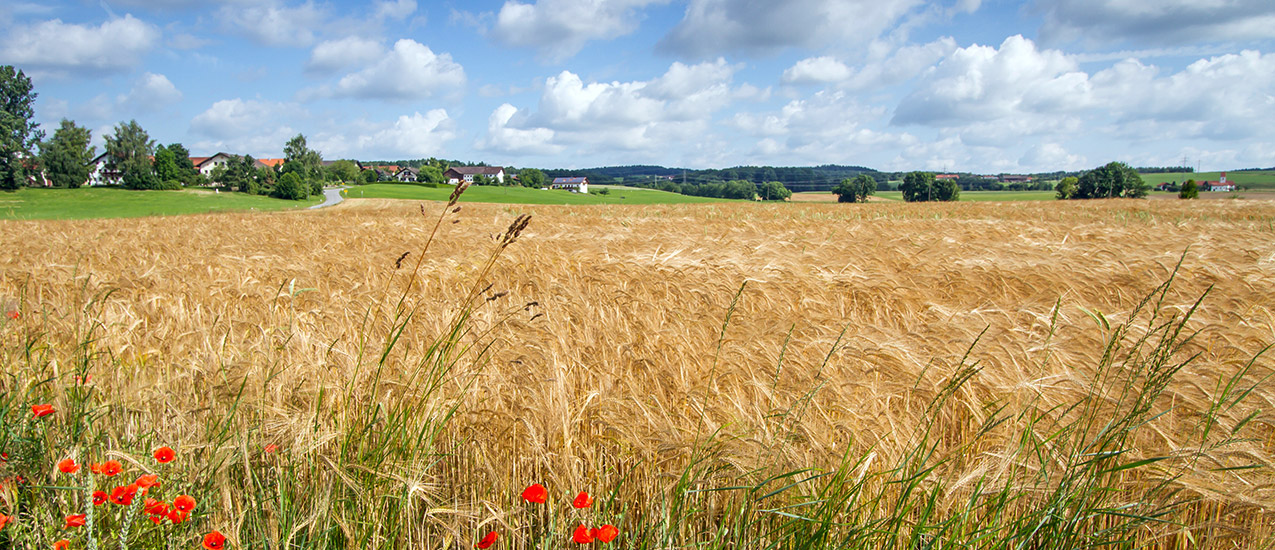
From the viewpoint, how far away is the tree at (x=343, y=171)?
132 m

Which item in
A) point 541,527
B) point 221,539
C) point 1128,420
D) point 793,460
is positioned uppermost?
point 1128,420

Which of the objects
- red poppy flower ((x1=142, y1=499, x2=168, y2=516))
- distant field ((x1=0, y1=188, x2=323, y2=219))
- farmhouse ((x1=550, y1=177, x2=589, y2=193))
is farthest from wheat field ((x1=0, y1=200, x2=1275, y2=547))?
farmhouse ((x1=550, y1=177, x2=589, y2=193))

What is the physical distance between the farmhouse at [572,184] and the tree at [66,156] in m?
74.2

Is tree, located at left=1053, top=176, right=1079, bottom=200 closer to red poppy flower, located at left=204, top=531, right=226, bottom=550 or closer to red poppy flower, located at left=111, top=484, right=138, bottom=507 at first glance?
red poppy flower, located at left=204, top=531, right=226, bottom=550

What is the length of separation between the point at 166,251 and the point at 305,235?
9.33 ft

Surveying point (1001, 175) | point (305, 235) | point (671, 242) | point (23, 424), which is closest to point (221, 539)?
point (23, 424)

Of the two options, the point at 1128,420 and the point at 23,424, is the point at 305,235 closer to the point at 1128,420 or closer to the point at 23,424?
the point at 23,424

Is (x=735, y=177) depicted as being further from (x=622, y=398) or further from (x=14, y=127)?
(x=622, y=398)

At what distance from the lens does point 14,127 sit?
64.2 meters

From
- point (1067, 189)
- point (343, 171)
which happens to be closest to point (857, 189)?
point (1067, 189)

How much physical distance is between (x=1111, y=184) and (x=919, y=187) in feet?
74.3

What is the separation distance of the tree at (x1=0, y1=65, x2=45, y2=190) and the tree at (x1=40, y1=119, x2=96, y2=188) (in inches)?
60.0

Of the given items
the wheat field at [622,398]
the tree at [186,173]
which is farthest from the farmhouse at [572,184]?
the wheat field at [622,398]

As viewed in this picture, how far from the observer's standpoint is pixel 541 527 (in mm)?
1982
